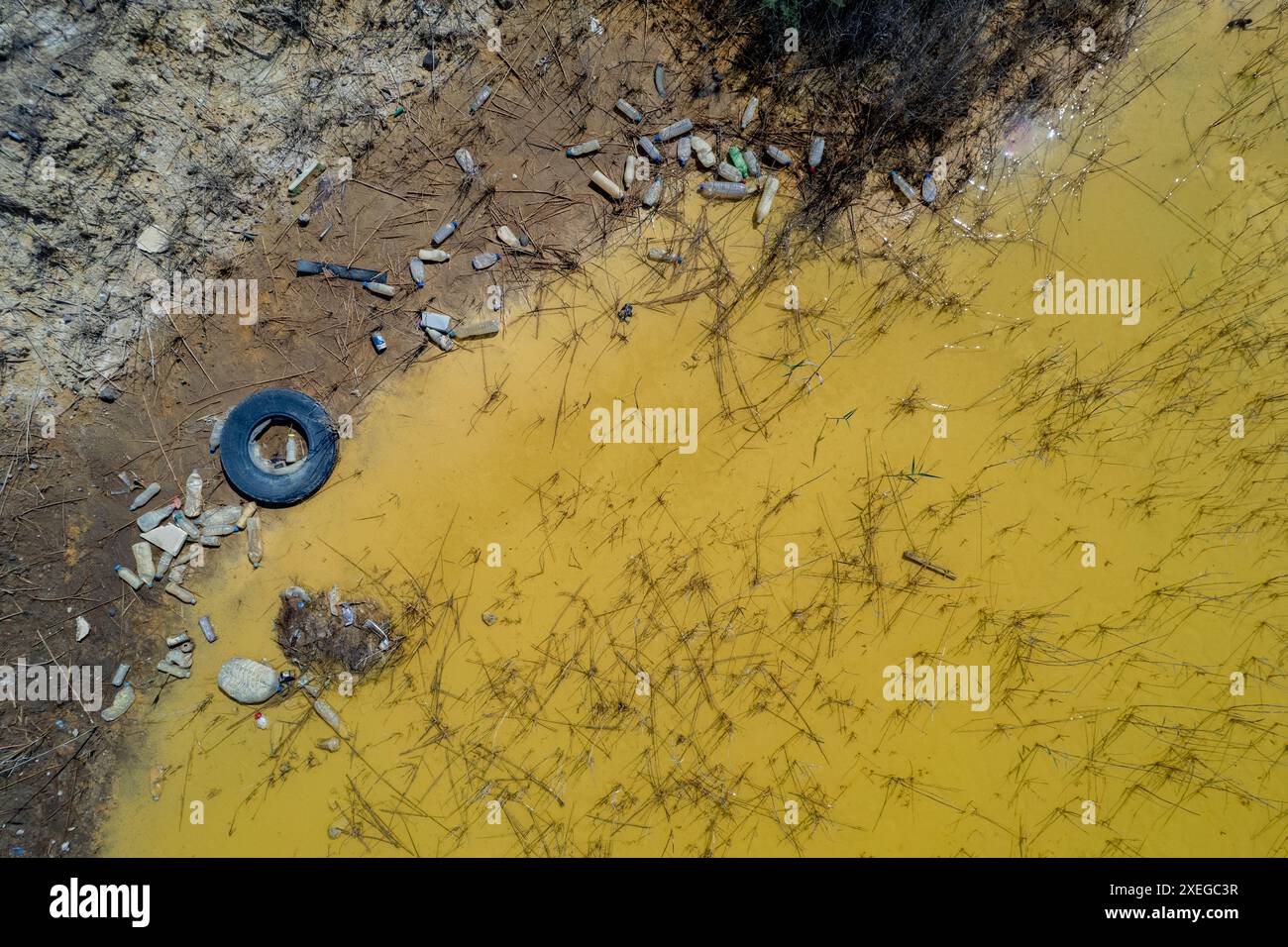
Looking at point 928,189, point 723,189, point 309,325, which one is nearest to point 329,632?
point 309,325

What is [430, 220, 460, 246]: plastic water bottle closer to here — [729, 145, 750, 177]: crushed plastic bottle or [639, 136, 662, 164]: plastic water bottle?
[639, 136, 662, 164]: plastic water bottle

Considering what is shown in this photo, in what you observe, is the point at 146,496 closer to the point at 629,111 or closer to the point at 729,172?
the point at 629,111

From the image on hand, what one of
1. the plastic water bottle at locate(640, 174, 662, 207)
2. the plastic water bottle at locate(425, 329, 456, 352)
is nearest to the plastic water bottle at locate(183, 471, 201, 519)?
the plastic water bottle at locate(425, 329, 456, 352)

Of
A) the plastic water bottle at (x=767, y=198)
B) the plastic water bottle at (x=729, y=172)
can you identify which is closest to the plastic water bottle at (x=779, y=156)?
the plastic water bottle at (x=767, y=198)

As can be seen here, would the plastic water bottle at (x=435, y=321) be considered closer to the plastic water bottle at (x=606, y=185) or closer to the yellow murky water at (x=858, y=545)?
the yellow murky water at (x=858, y=545)

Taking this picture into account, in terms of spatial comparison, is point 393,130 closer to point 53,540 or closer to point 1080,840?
point 53,540

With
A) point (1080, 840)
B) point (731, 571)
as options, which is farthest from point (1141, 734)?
point (731, 571)
